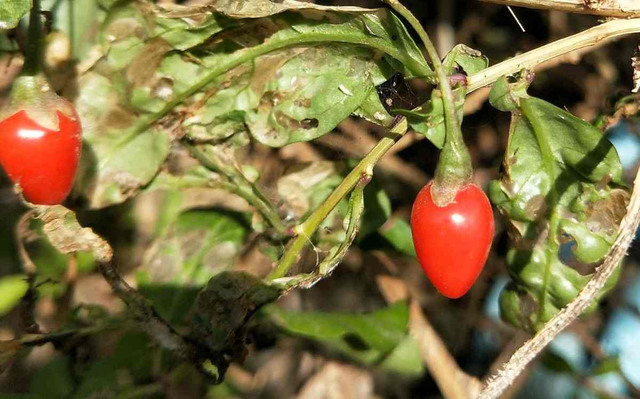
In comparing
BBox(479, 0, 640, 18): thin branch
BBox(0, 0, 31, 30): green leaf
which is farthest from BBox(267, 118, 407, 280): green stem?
BBox(0, 0, 31, 30): green leaf

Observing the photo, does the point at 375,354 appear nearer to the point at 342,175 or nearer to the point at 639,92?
the point at 342,175

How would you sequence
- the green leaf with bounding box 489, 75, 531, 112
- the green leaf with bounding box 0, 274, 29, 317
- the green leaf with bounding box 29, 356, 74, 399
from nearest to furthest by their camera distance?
the green leaf with bounding box 489, 75, 531, 112 → the green leaf with bounding box 0, 274, 29, 317 → the green leaf with bounding box 29, 356, 74, 399

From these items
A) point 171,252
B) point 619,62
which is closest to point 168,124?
point 171,252

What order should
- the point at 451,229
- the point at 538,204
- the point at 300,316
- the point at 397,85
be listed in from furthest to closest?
1. the point at 300,316
2. the point at 397,85
3. the point at 538,204
4. the point at 451,229

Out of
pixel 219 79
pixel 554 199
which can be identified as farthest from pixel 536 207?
pixel 219 79

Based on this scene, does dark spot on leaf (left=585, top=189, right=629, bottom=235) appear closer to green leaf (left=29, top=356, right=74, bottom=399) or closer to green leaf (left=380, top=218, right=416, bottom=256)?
green leaf (left=380, top=218, right=416, bottom=256)

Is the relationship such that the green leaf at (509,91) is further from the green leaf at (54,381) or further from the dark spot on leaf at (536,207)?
the green leaf at (54,381)
